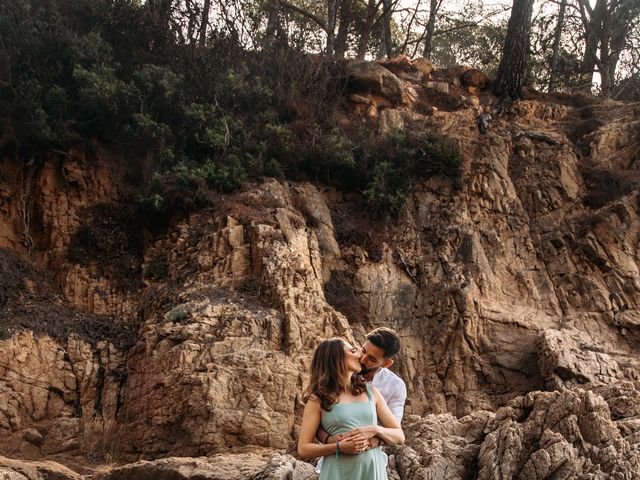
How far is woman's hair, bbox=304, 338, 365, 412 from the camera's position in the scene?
17.4 ft

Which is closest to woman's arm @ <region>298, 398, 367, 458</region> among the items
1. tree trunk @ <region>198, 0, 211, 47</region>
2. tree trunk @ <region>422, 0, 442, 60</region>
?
tree trunk @ <region>198, 0, 211, 47</region>

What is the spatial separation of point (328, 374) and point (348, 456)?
548mm

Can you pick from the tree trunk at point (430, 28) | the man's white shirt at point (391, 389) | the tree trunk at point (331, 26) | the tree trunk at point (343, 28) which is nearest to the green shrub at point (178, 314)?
the man's white shirt at point (391, 389)

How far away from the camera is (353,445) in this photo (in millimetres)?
5238

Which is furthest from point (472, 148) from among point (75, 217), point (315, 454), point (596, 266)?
point (315, 454)

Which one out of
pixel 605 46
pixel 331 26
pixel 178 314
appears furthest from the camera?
pixel 605 46

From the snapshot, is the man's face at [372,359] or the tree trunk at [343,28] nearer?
the man's face at [372,359]

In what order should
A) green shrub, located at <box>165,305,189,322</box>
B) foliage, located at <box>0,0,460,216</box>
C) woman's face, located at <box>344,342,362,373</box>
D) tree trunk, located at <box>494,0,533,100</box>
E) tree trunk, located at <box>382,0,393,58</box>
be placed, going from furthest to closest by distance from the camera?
tree trunk, located at <box>382,0,393,58</box>
tree trunk, located at <box>494,0,533,100</box>
foliage, located at <box>0,0,460,216</box>
green shrub, located at <box>165,305,189,322</box>
woman's face, located at <box>344,342,362,373</box>

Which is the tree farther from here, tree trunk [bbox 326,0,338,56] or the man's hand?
the man's hand

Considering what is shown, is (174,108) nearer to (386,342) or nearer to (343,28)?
(343,28)

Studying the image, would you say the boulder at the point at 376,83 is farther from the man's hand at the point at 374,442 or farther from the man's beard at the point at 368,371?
the man's hand at the point at 374,442

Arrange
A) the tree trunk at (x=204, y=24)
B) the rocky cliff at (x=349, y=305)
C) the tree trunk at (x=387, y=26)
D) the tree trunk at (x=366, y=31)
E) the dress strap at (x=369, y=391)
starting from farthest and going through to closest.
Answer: the tree trunk at (x=387, y=26)
the tree trunk at (x=366, y=31)
the tree trunk at (x=204, y=24)
the rocky cliff at (x=349, y=305)
the dress strap at (x=369, y=391)

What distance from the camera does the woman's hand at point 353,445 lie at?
524 centimetres

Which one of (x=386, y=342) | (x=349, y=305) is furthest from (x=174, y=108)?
(x=386, y=342)
